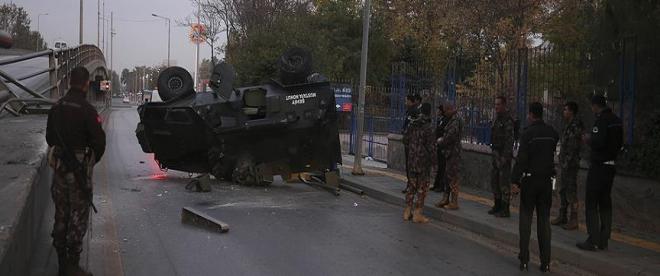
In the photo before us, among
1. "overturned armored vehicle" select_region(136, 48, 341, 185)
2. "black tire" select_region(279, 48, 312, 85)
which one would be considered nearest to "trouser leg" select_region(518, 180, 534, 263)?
"overturned armored vehicle" select_region(136, 48, 341, 185)

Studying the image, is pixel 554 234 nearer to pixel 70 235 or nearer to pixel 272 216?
pixel 272 216

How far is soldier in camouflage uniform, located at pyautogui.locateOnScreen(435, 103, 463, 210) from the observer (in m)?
9.96

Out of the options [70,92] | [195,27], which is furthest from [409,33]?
[70,92]

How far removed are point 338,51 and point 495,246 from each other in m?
35.0

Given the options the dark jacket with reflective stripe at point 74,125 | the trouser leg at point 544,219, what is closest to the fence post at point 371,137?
the trouser leg at point 544,219

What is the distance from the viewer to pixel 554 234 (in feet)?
27.2

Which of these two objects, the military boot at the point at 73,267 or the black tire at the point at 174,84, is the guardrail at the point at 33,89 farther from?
the military boot at the point at 73,267

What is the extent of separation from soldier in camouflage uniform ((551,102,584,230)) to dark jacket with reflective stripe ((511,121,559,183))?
1514 mm

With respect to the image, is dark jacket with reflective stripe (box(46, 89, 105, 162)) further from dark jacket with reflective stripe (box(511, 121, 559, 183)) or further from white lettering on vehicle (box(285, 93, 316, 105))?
white lettering on vehicle (box(285, 93, 316, 105))

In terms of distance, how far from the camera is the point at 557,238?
805 centimetres

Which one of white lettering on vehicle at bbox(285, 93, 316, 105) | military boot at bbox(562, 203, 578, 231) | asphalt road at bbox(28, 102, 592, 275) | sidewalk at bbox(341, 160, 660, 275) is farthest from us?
white lettering on vehicle at bbox(285, 93, 316, 105)

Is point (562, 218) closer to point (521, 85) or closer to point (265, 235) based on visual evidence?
point (521, 85)

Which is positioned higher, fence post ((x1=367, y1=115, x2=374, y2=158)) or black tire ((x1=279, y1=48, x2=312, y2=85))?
black tire ((x1=279, y1=48, x2=312, y2=85))

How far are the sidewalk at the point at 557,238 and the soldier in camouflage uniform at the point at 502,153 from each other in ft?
1.01
